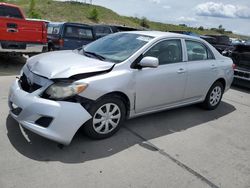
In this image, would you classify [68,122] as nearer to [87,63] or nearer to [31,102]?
[31,102]

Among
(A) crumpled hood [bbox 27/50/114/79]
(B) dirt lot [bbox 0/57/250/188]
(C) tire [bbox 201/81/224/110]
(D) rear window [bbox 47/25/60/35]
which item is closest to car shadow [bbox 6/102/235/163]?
(B) dirt lot [bbox 0/57/250/188]

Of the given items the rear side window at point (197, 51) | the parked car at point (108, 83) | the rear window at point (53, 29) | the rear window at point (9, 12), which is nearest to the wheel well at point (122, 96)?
the parked car at point (108, 83)

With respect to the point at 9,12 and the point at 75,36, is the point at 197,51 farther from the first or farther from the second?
the point at 9,12

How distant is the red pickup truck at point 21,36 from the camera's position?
7602 millimetres

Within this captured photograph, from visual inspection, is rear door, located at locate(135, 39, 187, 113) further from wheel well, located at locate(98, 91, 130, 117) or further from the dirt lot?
the dirt lot

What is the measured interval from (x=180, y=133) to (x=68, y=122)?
2062mm

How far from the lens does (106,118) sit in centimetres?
388

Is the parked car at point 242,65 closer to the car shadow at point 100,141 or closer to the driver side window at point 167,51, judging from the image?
the car shadow at point 100,141

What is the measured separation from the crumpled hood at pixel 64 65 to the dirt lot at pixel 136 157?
95 cm

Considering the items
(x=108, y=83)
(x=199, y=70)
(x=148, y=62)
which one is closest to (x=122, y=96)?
(x=108, y=83)

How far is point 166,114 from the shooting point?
530cm

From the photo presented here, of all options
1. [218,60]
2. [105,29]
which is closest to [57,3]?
[105,29]

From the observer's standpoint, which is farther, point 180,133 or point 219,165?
point 180,133

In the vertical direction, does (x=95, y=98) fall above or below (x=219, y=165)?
above
